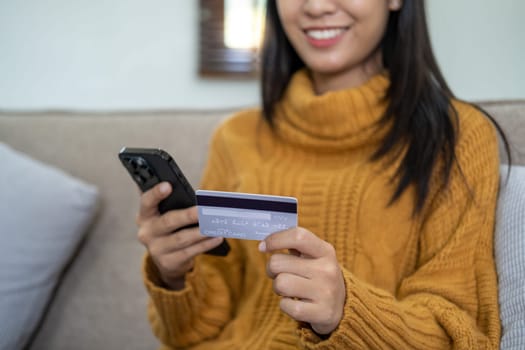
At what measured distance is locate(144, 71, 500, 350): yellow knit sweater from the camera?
591mm

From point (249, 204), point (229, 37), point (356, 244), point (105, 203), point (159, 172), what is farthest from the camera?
point (229, 37)

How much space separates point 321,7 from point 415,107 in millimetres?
206

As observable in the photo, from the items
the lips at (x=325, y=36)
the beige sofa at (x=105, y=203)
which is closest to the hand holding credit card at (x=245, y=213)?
the lips at (x=325, y=36)

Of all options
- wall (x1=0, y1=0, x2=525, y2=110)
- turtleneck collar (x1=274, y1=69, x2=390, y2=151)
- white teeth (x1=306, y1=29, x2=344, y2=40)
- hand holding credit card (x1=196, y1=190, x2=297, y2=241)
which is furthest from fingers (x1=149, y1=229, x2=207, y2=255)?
wall (x1=0, y1=0, x2=525, y2=110)

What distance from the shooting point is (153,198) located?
0.63 metres

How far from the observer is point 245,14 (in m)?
1.61

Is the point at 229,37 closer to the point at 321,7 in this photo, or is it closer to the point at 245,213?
the point at 321,7

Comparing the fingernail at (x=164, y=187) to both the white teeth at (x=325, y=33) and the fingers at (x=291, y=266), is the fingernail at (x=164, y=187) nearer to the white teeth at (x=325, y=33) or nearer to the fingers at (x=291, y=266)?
the fingers at (x=291, y=266)

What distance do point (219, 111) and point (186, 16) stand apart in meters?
0.64

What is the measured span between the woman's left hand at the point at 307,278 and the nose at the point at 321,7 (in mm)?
406

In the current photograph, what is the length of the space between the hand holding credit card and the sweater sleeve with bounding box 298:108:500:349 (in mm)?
101

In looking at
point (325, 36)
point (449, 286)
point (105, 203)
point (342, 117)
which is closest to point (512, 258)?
point (449, 286)

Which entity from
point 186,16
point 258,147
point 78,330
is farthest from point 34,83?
point 258,147

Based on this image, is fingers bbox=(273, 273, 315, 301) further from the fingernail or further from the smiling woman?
the smiling woman
